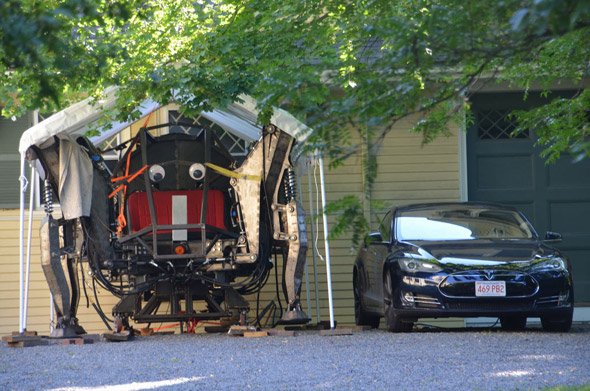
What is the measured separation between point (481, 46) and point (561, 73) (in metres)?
4.52

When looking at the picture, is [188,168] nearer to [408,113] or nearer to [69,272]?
[69,272]

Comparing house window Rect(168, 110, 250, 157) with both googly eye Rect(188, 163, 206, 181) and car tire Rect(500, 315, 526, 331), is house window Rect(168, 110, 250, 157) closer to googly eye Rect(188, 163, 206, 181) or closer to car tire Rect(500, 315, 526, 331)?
googly eye Rect(188, 163, 206, 181)

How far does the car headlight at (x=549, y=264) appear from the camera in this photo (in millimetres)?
13469

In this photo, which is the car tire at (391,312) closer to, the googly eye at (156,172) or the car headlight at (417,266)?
the car headlight at (417,266)

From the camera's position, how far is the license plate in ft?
43.4

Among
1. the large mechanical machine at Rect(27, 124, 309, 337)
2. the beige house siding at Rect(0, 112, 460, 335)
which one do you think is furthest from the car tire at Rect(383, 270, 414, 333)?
the beige house siding at Rect(0, 112, 460, 335)

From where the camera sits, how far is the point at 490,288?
13.2 metres

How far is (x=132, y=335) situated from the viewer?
1438 cm

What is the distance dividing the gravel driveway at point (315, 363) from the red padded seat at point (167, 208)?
145 centimetres

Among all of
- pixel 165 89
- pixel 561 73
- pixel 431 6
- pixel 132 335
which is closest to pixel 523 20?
pixel 431 6

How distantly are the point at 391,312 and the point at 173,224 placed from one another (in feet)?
8.59

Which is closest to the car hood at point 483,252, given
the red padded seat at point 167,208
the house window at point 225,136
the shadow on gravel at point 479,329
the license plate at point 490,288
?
the license plate at point 490,288

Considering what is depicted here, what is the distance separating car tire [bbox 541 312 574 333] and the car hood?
0.67 metres

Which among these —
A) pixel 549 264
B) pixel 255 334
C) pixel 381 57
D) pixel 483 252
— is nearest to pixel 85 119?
pixel 255 334
